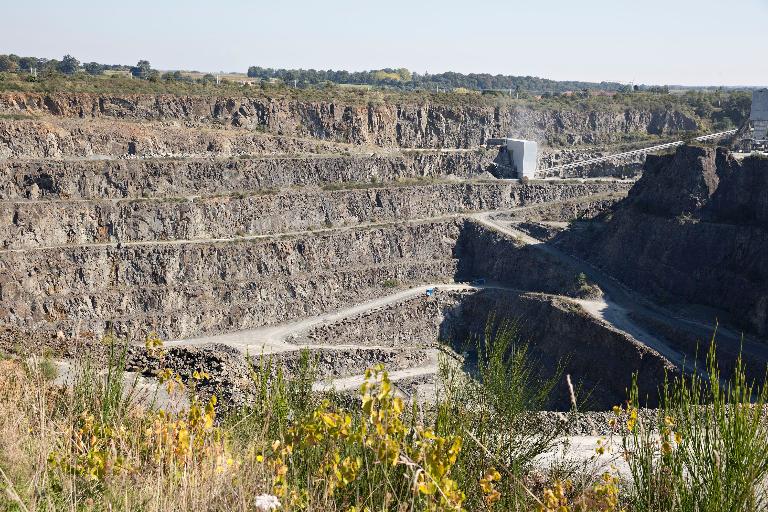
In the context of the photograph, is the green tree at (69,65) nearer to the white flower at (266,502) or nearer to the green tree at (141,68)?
the green tree at (141,68)

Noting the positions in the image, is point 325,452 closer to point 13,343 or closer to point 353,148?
point 13,343

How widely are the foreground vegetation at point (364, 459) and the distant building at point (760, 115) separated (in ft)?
194

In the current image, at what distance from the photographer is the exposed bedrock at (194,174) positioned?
152 feet

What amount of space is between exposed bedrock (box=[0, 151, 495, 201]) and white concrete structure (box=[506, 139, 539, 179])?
19.6 feet

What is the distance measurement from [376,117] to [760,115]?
30592 mm

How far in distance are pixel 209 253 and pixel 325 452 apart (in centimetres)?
4010

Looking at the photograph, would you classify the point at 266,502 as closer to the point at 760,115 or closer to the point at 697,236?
the point at 697,236

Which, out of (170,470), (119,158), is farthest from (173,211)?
(170,470)

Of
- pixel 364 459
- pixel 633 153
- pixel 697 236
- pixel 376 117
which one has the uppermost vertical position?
pixel 376 117

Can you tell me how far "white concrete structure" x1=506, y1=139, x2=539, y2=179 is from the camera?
71562 mm

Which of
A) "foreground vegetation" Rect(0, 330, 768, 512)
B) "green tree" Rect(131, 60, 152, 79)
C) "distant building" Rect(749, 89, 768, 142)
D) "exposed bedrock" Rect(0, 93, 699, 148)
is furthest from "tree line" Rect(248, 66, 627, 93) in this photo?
"foreground vegetation" Rect(0, 330, 768, 512)

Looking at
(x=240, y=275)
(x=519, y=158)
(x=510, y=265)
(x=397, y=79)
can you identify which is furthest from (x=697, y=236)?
(x=397, y=79)

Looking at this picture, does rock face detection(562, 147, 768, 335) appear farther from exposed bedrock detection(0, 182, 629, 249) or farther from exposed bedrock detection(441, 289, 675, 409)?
exposed bedrock detection(0, 182, 629, 249)

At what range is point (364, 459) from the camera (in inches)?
319
